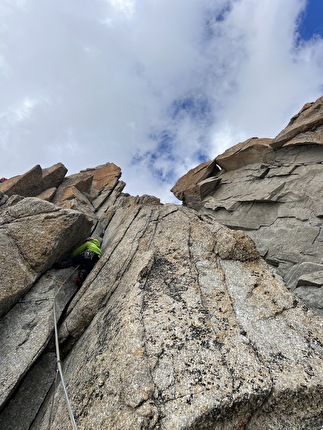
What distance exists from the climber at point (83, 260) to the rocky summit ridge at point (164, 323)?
506mm

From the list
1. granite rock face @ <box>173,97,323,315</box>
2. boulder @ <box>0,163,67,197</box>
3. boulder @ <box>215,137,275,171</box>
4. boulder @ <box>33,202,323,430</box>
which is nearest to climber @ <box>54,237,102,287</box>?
boulder @ <box>33,202,323,430</box>

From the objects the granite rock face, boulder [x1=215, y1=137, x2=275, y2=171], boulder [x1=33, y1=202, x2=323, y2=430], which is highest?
boulder [x1=215, y1=137, x2=275, y2=171]

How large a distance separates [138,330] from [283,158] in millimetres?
22651

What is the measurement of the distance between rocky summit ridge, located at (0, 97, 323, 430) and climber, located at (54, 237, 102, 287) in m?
0.51

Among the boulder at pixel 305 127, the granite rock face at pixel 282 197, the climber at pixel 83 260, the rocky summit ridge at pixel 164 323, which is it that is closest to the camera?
the rocky summit ridge at pixel 164 323

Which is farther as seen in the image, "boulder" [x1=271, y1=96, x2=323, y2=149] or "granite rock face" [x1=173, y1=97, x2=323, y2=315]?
"boulder" [x1=271, y1=96, x2=323, y2=149]

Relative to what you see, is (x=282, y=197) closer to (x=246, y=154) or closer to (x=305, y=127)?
(x=305, y=127)

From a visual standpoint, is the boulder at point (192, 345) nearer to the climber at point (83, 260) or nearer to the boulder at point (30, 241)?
the climber at point (83, 260)

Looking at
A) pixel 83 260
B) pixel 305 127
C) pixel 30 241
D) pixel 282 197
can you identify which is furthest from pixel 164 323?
pixel 305 127

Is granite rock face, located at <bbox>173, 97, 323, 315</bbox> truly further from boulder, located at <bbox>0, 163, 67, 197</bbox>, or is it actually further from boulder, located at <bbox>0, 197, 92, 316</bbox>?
boulder, located at <bbox>0, 163, 67, 197</bbox>

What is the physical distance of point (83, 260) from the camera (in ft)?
53.2

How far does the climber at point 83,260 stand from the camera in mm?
15844

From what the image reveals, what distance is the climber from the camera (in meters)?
15.8


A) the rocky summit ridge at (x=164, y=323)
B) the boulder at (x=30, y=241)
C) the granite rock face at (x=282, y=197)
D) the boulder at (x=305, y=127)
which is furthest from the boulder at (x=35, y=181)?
the boulder at (x=305, y=127)
